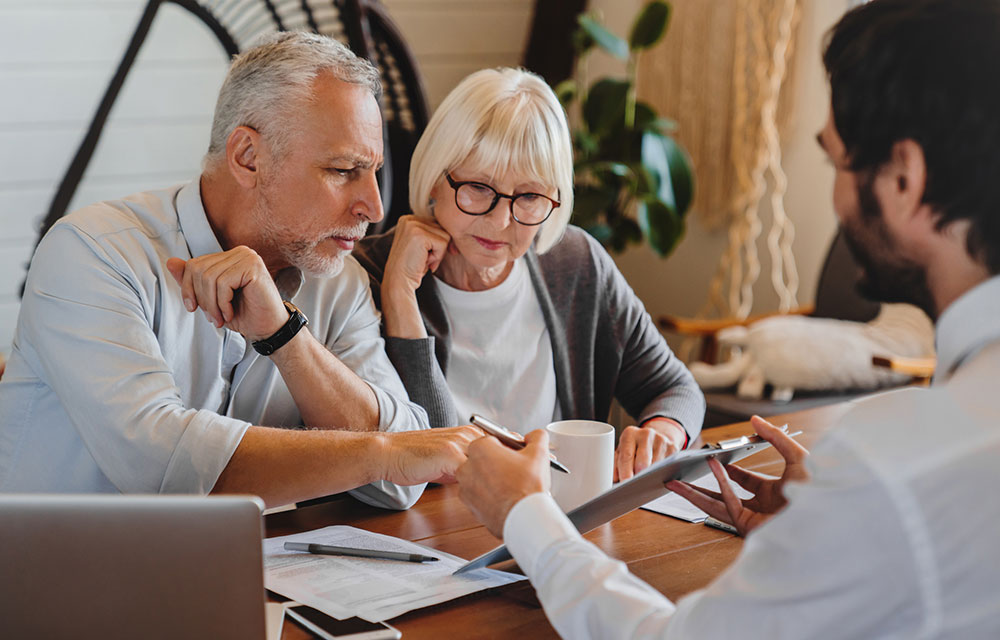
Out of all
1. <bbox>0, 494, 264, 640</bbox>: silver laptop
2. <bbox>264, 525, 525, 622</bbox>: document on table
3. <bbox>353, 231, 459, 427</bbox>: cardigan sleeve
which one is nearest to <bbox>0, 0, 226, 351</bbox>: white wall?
<bbox>353, 231, 459, 427</bbox>: cardigan sleeve

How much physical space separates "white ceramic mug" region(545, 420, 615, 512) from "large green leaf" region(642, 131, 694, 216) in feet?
8.05

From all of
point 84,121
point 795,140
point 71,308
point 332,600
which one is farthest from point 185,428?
point 795,140

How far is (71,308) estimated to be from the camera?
1.30 m

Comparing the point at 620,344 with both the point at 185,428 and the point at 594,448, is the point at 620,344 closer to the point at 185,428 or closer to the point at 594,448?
the point at 594,448

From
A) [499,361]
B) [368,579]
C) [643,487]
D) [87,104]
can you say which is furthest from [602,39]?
[368,579]

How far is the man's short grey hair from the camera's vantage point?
58.7 inches

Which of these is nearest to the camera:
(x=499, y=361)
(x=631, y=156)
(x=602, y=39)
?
(x=499, y=361)

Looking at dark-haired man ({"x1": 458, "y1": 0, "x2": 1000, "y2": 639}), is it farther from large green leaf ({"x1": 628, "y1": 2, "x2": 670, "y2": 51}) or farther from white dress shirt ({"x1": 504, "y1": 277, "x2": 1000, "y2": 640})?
large green leaf ({"x1": 628, "y1": 2, "x2": 670, "y2": 51})

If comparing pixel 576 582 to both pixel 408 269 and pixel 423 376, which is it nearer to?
pixel 423 376

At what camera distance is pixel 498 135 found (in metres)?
1.72

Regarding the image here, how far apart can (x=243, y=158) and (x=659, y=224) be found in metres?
2.30

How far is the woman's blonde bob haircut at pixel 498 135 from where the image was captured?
172 cm

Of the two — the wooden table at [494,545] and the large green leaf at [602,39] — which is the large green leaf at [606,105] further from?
the wooden table at [494,545]

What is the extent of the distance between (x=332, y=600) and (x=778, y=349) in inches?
87.5
